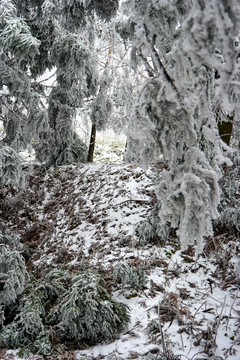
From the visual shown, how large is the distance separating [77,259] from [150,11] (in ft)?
13.3

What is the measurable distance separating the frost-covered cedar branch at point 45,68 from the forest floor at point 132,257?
1206 millimetres

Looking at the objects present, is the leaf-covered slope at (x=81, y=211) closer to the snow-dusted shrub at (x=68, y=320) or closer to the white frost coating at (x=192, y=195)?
the snow-dusted shrub at (x=68, y=320)

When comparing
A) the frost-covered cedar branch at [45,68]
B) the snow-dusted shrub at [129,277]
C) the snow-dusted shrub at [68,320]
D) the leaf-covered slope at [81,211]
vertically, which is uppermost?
the frost-covered cedar branch at [45,68]

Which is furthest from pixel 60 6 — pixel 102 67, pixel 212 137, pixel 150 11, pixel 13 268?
pixel 102 67

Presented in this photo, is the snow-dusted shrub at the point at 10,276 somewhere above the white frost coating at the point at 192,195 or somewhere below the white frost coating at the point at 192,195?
below

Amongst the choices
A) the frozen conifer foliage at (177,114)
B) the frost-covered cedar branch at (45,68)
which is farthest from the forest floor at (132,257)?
the frozen conifer foliage at (177,114)

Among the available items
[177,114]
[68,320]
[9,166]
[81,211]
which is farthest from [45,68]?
[68,320]

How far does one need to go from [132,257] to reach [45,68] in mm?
4767

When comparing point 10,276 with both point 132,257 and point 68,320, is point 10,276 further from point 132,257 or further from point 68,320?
point 132,257

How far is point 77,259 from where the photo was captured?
193 inches

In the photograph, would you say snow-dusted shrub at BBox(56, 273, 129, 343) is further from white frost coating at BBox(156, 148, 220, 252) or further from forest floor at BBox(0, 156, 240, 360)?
white frost coating at BBox(156, 148, 220, 252)

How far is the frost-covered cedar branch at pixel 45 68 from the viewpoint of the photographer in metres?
4.27

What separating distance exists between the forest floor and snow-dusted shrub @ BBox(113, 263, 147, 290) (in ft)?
0.17

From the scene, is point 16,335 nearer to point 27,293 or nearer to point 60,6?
point 27,293
